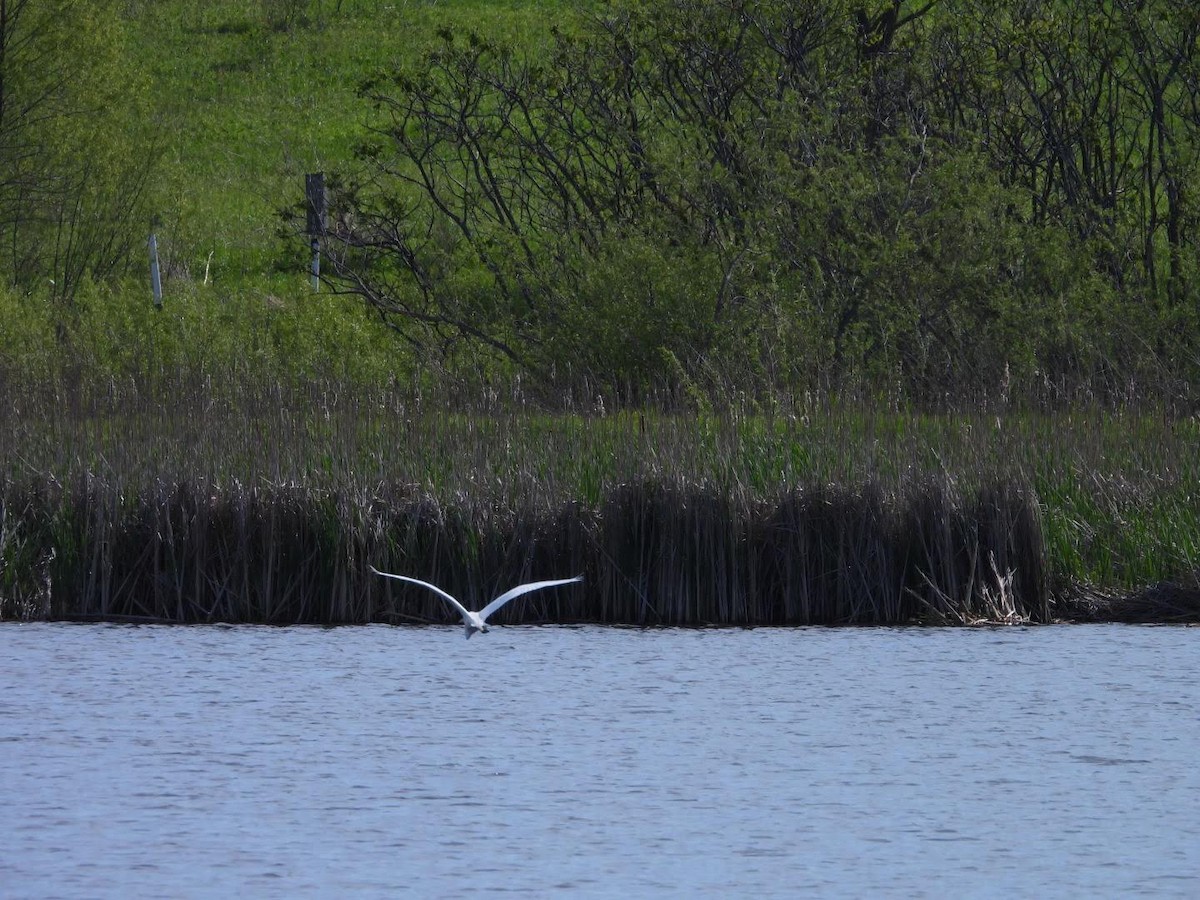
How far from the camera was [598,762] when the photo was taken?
25.5 ft

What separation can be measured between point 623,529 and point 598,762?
10.6 feet

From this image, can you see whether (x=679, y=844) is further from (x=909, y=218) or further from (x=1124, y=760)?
(x=909, y=218)

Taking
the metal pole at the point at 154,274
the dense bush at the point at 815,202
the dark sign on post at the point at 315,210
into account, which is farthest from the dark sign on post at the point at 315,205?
the metal pole at the point at 154,274

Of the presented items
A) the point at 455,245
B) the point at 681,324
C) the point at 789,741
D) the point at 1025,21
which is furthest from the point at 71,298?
the point at 789,741

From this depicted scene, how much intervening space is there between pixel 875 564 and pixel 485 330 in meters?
7.58

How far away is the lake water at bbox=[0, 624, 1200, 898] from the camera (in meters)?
6.26

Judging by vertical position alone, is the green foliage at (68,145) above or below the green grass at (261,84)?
below

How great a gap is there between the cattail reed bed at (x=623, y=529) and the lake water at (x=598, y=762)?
0.33 m

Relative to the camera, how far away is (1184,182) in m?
16.5

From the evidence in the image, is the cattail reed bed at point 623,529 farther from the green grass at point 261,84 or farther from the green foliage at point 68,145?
the green grass at point 261,84

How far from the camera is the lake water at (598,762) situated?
626 centimetres

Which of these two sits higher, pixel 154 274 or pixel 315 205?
pixel 154 274

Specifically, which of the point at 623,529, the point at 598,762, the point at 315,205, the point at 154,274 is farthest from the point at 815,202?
the point at 154,274

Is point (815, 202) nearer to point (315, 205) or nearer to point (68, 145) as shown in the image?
point (315, 205)
